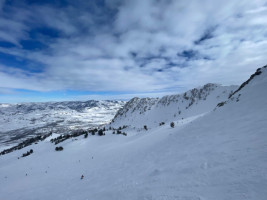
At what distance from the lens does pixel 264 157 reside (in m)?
6.08

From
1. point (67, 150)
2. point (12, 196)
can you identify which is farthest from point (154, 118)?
point (12, 196)

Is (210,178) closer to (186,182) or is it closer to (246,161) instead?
(186,182)

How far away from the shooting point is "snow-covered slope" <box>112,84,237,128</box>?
86.2 meters

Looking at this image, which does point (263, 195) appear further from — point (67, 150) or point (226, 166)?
point (67, 150)

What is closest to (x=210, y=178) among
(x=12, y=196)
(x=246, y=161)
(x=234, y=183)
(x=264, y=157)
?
(x=234, y=183)

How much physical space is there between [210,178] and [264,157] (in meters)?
2.52

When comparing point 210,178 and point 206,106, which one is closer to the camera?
point 210,178

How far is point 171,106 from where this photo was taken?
110750 mm

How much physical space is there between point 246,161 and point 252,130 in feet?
14.2

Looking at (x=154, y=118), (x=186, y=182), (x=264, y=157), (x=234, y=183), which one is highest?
(x=264, y=157)

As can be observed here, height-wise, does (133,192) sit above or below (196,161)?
below

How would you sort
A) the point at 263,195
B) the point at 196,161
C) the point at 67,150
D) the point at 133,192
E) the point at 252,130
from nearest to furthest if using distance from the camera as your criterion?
1. the point at 263,195
2. the point at 133,192
3. the point at 196,161
4. the point at 252,130
5. the point at 67,150

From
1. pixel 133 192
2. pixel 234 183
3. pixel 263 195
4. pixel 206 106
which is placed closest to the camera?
pixel 263 195

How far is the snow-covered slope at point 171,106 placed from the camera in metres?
86.2
